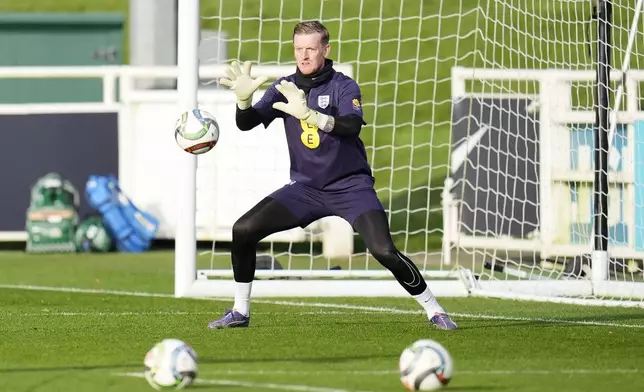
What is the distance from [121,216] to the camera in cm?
1648

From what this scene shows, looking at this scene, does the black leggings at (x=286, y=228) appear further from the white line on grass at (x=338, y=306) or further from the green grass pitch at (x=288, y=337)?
the white line on grass at (x=338, y=306)

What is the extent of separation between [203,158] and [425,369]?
9111 mm

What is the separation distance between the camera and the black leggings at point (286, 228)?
29.7ft

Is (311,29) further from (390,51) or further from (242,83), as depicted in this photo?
(390,51)

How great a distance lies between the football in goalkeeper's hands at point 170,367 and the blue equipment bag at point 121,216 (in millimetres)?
9869

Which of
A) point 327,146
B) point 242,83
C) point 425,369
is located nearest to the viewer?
point 425,369

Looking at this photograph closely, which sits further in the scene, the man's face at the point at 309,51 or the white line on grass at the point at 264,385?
the man's face at the point at 309,51

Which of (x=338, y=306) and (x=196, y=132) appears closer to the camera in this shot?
(x=196, y=132)

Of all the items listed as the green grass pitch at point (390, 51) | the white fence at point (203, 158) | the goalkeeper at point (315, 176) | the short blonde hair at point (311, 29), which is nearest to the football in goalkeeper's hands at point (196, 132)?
the goalkeeper at point (315, 176)

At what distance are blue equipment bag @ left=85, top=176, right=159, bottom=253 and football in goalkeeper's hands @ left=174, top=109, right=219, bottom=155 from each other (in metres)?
7.46

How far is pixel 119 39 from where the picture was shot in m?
28.1

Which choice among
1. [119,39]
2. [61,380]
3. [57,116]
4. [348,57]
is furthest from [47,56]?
[61,380]

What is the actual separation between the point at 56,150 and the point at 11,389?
1058 centimetres

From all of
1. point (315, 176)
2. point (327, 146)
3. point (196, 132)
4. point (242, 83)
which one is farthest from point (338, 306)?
point (242, 83)
